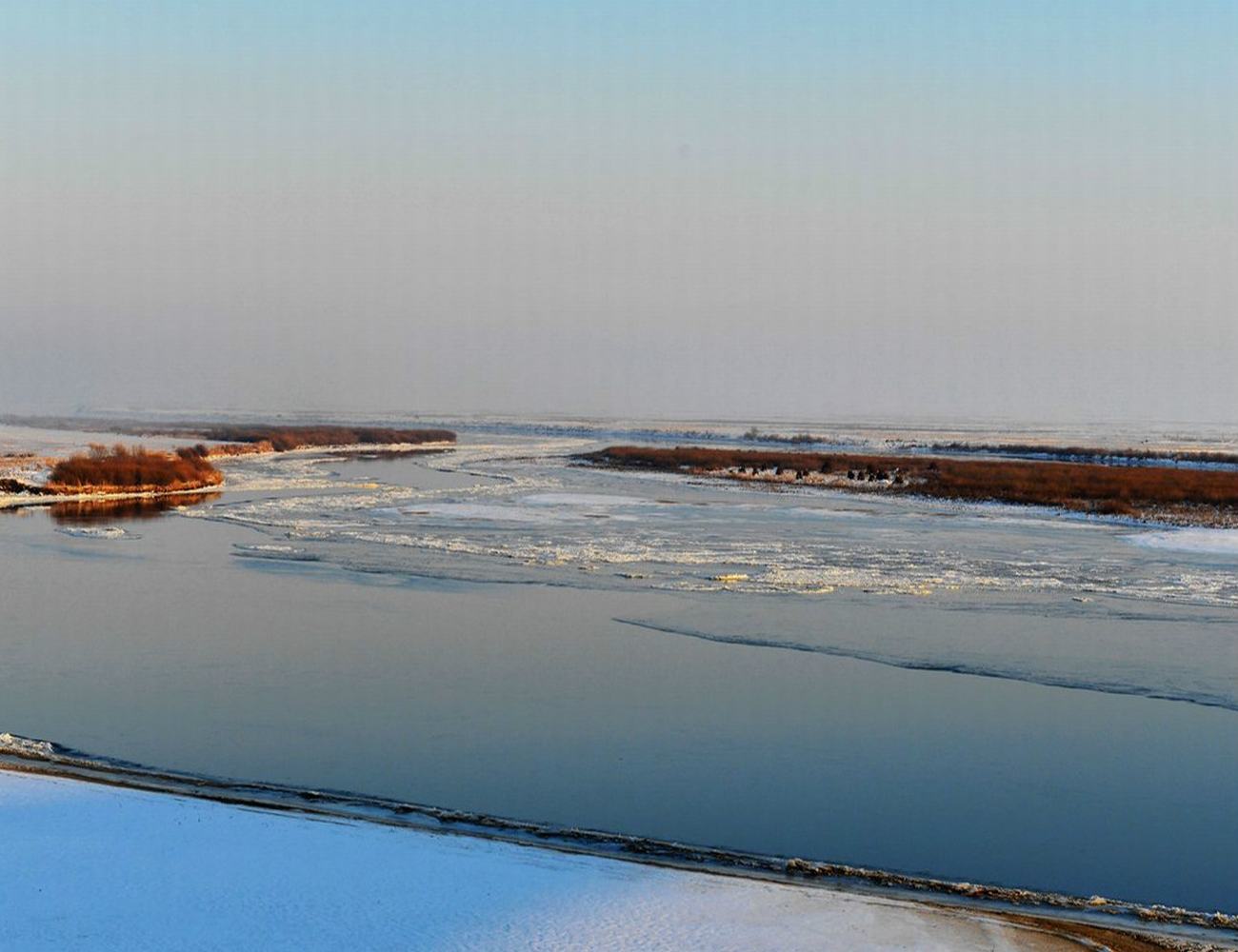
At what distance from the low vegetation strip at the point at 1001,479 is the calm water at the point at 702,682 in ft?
25.1

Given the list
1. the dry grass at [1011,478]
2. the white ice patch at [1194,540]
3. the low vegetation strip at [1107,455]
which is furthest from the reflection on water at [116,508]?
the low vegetation strip at [1107,455]

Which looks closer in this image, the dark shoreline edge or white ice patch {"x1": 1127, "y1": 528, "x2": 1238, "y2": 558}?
the dark shoreline edge

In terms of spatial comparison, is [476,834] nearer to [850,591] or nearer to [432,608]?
[432,608]

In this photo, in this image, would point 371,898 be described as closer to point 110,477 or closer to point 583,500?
point 583,500

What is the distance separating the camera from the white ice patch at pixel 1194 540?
78.9 ft

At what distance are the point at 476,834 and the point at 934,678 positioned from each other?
6.22 m

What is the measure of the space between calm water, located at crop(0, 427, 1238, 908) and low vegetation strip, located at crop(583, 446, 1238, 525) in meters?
7.65

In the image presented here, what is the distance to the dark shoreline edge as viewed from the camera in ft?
23.5

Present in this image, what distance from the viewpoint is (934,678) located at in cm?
1298

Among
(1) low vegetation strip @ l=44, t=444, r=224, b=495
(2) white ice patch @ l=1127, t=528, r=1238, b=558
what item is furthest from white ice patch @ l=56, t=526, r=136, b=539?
(2) white ice patch @ l=1127, t=528, r=1238, b=558

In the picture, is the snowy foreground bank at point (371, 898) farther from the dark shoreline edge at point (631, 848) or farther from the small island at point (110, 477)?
the small island at point (110, 477)

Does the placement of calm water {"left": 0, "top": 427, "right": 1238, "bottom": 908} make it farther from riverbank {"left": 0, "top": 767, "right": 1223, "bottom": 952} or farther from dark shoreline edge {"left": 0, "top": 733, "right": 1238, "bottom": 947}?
riverbank {"left": 0, "top": 767, "right": 1223, "bottom": 952}

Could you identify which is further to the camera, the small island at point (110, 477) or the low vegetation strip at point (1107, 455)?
the low vegetation strip at point (1107, 455)

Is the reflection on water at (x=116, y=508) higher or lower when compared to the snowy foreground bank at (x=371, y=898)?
higher
